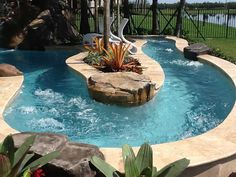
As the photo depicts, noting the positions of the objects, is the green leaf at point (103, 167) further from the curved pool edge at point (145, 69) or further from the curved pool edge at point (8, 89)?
the curved pool edge at point (145, 69)

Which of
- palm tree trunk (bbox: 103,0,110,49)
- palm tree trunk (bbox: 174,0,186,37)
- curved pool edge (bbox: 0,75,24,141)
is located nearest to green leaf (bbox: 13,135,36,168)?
curved pool edge (bbox: 0,75,24,141)

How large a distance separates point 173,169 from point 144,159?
307 millimetres

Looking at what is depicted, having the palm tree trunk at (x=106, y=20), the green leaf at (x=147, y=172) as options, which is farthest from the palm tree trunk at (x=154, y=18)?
the green leaf at (x=147, y=172)

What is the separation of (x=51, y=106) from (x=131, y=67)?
3.00 metres

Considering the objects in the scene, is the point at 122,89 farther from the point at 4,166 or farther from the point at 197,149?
the point at 4,166

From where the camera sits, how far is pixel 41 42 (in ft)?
62.1

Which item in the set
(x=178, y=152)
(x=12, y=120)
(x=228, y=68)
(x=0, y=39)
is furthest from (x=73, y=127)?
(x=0, y=39)

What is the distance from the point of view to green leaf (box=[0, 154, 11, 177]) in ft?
12.8

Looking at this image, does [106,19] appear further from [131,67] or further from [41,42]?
[41,42]

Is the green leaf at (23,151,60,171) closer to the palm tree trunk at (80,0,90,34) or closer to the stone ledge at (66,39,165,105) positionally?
the stone ledge at (66,39,165,105)

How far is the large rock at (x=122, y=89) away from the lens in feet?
30.5

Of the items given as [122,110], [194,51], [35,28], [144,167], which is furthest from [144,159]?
[35,28]

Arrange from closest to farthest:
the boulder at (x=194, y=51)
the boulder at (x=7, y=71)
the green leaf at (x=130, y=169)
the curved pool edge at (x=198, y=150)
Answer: the green leaf at (x=130, y=169), the curved pool edge at (x=198, y=150), the boulder at (x=7, y=71), the boulder at (x=194, y=51)

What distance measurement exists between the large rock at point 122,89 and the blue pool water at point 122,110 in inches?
6.4
